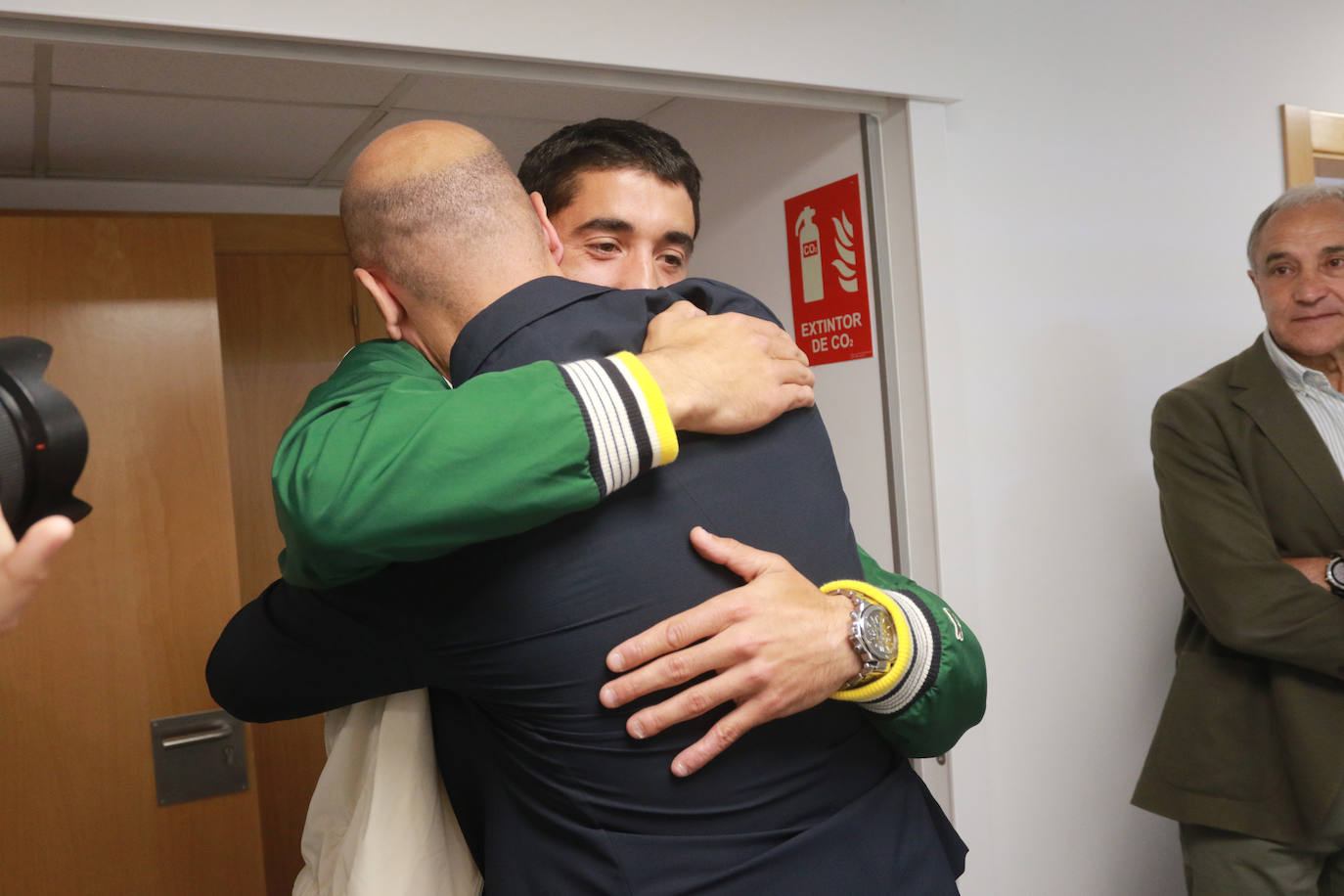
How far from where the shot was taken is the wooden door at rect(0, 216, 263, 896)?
2166 mm

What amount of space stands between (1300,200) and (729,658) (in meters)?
1.92

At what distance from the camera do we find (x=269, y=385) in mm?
3074

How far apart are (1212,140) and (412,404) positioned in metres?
2.31

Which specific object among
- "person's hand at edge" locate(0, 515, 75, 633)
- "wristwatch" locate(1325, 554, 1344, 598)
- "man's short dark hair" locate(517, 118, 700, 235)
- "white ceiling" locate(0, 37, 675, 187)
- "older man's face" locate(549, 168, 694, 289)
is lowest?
"wristwatch" locate(1325, 554, 1344, 598)

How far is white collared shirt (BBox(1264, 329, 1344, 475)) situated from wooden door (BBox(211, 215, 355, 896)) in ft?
8.35

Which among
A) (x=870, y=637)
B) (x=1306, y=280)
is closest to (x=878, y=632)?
(x=870, y=637)

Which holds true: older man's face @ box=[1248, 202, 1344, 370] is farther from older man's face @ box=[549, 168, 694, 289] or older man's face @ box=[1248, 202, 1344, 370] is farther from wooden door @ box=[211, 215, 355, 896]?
wooden door @ box=[211, 215, 355, 896]

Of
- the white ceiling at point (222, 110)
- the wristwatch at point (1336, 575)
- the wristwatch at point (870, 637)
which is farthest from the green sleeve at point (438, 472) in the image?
the wristwatch at point (1336, 575)

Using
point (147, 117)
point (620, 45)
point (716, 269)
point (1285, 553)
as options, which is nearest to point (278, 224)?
point (147, 117)

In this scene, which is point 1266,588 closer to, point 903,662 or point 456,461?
point 903,662

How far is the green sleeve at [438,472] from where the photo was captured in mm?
667

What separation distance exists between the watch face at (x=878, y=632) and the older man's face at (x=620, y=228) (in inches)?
28.2

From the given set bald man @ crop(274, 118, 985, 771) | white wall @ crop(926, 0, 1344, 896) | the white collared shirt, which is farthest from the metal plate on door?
the white collared shirt

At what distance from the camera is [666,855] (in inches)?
30.3
